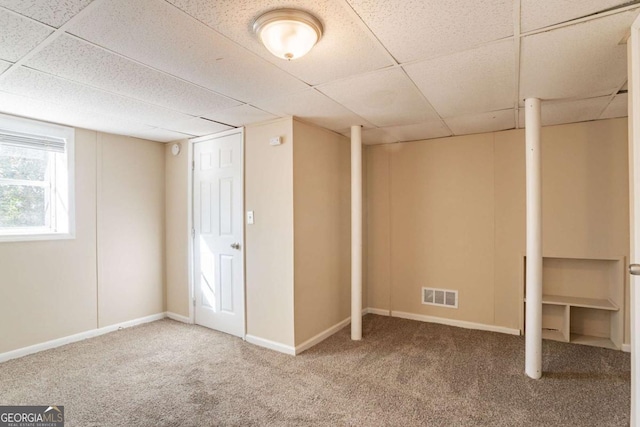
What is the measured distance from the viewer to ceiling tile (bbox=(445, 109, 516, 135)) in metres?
3.00

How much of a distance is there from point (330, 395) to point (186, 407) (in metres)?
0.98

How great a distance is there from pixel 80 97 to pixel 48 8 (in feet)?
4.10

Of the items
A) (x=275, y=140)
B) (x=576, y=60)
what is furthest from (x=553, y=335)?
(x=275, y=140)

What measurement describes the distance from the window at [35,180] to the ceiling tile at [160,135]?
65 centimetres

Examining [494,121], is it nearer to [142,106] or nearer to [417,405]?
[417,405]

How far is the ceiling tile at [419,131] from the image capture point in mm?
3332

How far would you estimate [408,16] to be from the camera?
58.3 inches

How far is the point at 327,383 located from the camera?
8.12 feet

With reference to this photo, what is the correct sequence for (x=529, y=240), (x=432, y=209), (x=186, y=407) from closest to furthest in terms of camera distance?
(x=186, y=407)
(x=529, y=240)
(x=432, y=209)

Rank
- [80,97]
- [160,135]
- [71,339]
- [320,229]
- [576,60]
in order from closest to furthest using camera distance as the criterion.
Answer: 1. [576,60]
2. [80,97]
3. [71,339]
4. [320,229]
5. [160,135]

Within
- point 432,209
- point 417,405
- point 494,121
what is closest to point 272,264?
point 417,405

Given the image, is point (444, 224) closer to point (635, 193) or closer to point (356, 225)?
point (356, 225)

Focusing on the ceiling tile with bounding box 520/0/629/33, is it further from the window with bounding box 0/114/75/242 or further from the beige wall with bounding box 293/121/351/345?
the window with bounding box 0/114/75/242

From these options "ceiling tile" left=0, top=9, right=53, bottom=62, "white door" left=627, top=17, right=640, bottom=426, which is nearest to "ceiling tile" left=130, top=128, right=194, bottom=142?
"ceiling tile" left=0, top=9, right=53, bottom=62
